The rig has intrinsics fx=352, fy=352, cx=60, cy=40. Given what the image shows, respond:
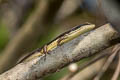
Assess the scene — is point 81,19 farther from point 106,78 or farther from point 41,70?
point 41,70

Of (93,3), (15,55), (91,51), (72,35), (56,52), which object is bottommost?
(91,51)

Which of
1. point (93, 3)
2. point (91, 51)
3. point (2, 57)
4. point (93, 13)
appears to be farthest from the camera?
point (2, 57)

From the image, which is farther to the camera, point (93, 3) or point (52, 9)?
point (52, 9)

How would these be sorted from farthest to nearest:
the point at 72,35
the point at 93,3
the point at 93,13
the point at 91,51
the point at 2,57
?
the point at 2,57 → the point at 93,13 → the point at 93,3 → the point at 72,35 → the point at 91,51

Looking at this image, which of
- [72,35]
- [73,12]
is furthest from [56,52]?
[73,12]

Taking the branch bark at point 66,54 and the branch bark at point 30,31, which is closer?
the branch bark at point 66,54

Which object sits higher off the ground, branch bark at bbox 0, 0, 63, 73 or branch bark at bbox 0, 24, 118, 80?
branch bark at bbox 0, 0, 63, 73

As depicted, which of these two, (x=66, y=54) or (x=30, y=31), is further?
(x=30, y=31)

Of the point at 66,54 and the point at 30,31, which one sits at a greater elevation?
the point at 30,31
